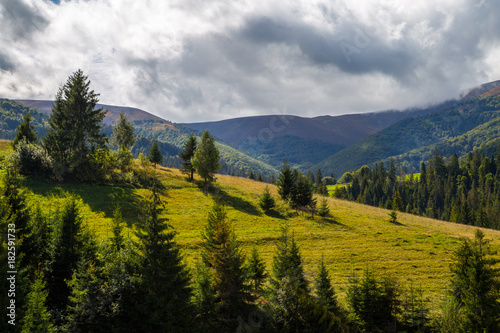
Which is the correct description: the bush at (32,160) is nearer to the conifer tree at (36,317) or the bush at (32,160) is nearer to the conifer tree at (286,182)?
the conifer tree at (36,317)

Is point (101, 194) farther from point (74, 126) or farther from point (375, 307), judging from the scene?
point (375, 307)

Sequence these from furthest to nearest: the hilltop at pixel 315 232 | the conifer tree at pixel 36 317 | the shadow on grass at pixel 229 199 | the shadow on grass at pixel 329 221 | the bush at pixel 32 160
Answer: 1. the shadow on grass at pixel 229 199
2. the shadow on grass at pixel 329 221
3. the bush at pixel 32 160
4. the hilltop at pixel 315 232
5. the conifer tree at pixel 36 317

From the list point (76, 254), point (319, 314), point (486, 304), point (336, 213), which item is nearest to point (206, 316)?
point (319, 314)

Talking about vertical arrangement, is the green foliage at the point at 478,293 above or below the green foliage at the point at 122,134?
below

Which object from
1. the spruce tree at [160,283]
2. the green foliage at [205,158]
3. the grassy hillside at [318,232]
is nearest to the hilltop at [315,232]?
the grassy hillside at [318,232]

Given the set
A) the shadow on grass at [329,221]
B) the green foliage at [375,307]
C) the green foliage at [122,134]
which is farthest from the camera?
the green foliage at [122,134]


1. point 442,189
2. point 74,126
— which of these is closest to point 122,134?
point 74,126

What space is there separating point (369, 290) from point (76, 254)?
2334cm

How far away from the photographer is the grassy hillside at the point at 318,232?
33.4m

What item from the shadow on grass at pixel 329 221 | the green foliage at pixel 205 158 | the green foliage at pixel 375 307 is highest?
the green foliage at pixel 205 158

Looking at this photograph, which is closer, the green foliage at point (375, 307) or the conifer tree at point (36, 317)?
the conifer tree at point (36, 317)

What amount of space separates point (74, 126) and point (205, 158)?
97.5ft

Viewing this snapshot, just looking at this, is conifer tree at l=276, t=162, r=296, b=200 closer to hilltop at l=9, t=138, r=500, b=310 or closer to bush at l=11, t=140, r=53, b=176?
hilltop at l=9, t=138, r=500, b=310

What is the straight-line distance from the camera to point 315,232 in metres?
47.8
